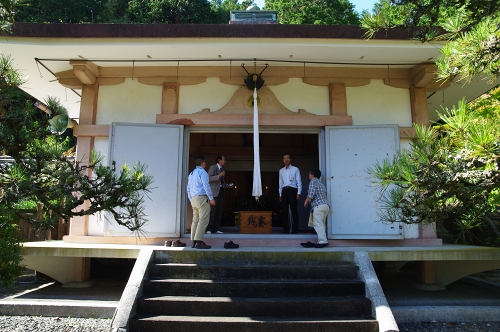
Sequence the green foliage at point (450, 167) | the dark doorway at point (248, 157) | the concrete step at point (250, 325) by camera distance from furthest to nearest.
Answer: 1. the dark doorway at point (248, 157)
2. the concrete step at point (250, 325)
3. the green foliage at point (450, 167)

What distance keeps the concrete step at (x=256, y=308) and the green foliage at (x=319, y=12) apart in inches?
752

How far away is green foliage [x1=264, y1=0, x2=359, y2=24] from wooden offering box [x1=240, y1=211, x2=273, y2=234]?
643 inches

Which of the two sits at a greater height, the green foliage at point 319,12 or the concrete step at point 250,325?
the green foliage at point 319,12

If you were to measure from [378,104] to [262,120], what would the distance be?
219cm

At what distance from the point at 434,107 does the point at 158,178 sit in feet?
23.9

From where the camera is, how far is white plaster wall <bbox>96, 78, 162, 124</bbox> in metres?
7.30

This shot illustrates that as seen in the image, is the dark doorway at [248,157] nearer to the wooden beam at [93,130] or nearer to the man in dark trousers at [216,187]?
the man in dark trousers at [216,187]

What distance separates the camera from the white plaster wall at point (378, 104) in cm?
732

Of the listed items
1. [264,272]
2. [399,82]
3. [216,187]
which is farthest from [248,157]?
[264,272]

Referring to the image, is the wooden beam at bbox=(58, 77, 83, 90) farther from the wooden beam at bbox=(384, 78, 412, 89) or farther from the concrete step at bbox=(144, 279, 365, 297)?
the wooden beam at bbox=(384, 78, 412, 89)

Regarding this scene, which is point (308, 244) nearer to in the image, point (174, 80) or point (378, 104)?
point (378, 104)

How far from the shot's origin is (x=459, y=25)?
145 inches

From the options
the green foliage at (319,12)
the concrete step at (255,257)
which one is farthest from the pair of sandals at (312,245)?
the green foliage at (319,12)

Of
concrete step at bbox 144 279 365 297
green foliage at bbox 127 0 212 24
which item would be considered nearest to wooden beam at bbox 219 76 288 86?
concrete step at bbox 144 279 365 297
